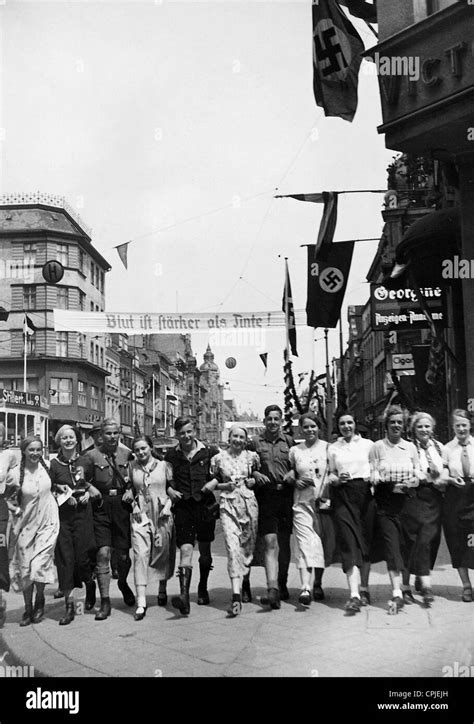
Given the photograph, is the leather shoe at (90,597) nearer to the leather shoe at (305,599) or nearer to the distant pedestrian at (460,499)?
the leather shoe at (305,599)

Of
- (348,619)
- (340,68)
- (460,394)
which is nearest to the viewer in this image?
(348,619)

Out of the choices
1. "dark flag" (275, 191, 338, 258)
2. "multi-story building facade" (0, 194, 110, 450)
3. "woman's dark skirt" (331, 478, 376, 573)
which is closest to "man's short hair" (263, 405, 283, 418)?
"woman's dark skirt" (331, 478, 376, 573)

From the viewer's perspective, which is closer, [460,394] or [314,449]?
[314,449]

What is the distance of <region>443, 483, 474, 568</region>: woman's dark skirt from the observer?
23.6 feet

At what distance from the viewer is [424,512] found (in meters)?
7.22

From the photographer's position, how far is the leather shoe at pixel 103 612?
23.0 feet

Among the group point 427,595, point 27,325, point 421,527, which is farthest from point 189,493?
point 27,325

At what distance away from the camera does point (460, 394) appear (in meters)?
13.5

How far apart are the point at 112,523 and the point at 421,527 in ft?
10.0
